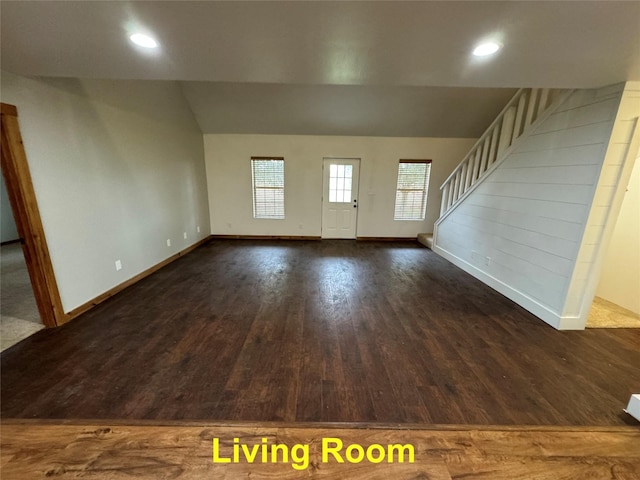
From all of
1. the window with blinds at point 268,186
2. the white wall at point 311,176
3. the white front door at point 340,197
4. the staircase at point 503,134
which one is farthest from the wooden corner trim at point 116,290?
the staircase at point 503,134

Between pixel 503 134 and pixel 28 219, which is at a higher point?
pixel 503 134

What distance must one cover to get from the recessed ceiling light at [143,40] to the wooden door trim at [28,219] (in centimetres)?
133

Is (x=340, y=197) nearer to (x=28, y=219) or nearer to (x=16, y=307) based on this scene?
(x=28, y=219)

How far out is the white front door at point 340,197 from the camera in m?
5.93

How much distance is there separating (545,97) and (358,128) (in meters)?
3.23

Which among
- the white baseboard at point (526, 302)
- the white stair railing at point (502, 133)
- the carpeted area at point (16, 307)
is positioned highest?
the white stair railing at point (502, 133)

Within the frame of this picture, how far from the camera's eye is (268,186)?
604cm

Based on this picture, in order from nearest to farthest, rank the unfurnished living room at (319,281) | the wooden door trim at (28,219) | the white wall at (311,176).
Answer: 1. the unfurnished living room at (319,281)
2. the wooden door trim at (28,219)
3. the white wall at (311,176)

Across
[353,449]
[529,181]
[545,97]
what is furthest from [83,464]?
[545,97]

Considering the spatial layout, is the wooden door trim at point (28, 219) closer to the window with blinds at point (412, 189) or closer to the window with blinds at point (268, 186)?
the window with blinds at point (268, 186)

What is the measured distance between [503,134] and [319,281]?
3168mm

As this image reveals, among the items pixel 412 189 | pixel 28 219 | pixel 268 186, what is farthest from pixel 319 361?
pixel 412 189

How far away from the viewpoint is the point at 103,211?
2.96m

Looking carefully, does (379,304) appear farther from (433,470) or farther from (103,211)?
(103,211)
